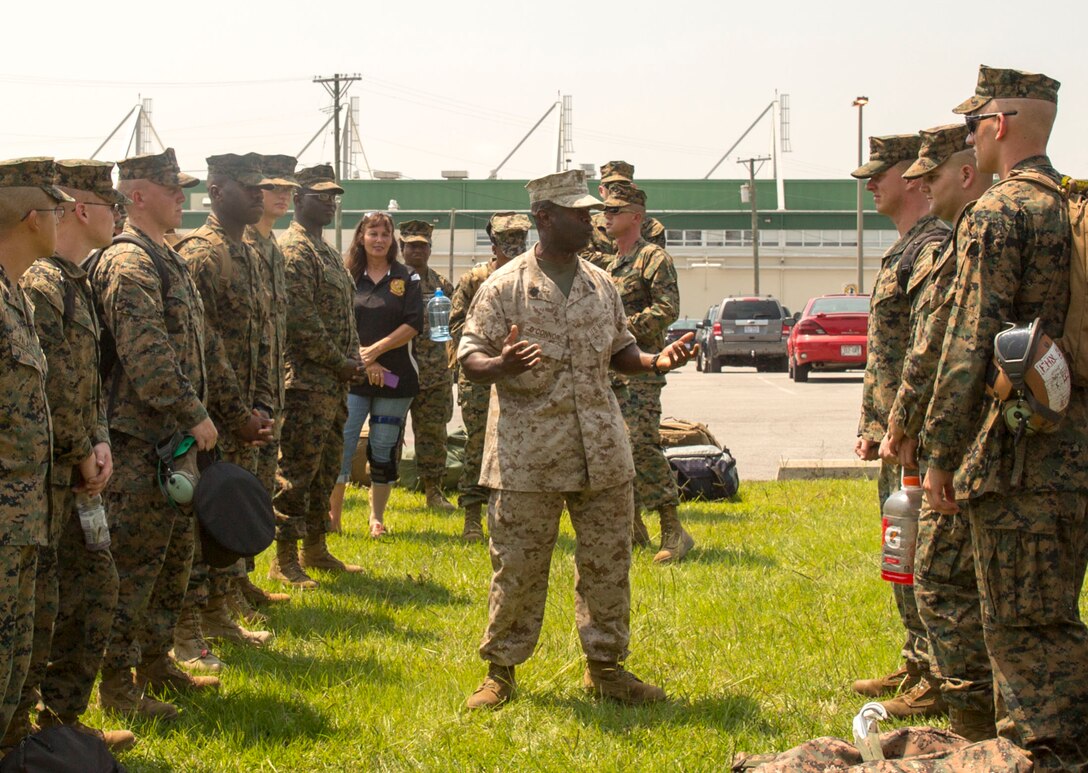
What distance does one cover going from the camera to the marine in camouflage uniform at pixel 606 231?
8852 mm

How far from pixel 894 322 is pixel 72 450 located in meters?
3.35

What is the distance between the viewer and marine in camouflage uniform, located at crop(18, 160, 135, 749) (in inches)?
183

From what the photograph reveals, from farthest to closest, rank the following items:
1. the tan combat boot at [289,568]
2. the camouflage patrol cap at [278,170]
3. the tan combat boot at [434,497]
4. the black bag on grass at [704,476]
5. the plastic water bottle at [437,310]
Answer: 1. the black bag on grass at [704,476]
2. the plastic water bottle at [437,310]
3. the tan combat boot at [434,497]
4. the tan combat boot at [289,568]
5. the camouflage patrol cap at [278,170]

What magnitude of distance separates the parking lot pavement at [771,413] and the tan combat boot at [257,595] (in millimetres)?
6719

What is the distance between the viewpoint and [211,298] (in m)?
6.61

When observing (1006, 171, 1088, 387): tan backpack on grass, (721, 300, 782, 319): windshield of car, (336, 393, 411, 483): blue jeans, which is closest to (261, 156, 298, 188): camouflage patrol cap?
(336, 393, 411, 483): blue jeans

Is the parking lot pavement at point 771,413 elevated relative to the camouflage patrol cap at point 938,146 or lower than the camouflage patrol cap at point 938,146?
lower

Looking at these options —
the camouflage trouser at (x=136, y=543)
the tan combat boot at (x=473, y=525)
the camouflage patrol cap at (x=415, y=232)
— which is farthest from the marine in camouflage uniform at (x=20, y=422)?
the camouflage patrol cap at (x=415, y=232)

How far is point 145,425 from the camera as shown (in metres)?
5.55

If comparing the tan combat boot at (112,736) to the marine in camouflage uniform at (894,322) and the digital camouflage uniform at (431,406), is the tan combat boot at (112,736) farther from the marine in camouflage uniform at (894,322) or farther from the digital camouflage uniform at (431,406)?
the digital camouflage uniform at (431,406)

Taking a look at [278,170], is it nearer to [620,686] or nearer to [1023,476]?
[620,686]

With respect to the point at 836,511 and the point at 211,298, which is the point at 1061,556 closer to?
the point at 211,298

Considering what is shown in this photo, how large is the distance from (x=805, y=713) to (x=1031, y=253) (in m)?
2.21

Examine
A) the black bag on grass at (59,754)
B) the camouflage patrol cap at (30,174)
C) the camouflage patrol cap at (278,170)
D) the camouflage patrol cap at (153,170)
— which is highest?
the camouflage patrol cap at (278,170)
